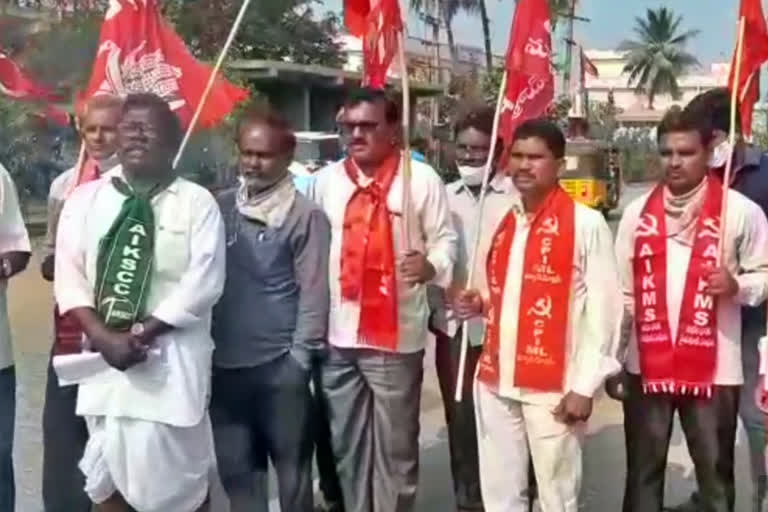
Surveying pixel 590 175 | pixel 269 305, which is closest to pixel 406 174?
pixel 269 305

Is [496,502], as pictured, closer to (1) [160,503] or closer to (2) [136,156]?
(1) [160,503]

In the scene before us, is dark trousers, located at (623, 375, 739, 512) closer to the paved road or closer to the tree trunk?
the paved road

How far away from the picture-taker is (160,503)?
150 inches

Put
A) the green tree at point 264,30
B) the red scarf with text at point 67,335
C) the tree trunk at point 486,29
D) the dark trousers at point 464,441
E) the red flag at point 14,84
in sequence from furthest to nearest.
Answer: the tree trunk at point 486,29 < the green tree at point 264,30 < the red flag at point 14,84 < the dark trousers at point 464,441 < the red scarf with text at point 67,335

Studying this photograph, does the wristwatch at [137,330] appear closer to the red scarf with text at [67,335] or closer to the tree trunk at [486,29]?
the red scarf with text at [67,335]

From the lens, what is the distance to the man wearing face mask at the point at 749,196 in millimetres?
4797

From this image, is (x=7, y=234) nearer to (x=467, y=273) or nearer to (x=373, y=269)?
(x=373, y=269)

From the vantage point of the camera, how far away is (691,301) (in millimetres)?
4391

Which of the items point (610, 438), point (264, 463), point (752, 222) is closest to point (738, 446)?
point (610, 438)

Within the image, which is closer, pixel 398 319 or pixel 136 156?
pixel 136 156

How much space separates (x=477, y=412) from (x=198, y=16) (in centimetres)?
2667

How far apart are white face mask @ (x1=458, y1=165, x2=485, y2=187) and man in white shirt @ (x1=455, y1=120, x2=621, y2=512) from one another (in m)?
0.91

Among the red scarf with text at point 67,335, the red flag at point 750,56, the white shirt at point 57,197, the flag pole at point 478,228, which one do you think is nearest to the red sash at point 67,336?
the red scarf with text at point 67,335

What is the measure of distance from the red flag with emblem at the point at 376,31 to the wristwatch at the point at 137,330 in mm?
1711
